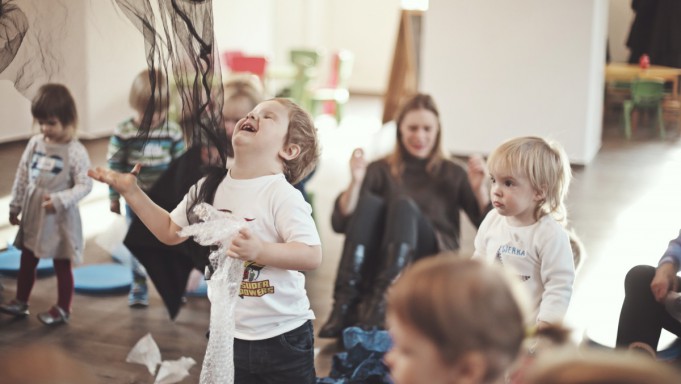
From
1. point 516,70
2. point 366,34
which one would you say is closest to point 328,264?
point 516,70

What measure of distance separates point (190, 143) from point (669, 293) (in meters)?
1.43

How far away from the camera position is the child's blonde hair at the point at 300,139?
7.37 ft

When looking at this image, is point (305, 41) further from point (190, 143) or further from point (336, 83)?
point (190, 143)

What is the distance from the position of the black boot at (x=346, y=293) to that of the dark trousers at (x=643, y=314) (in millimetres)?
1267

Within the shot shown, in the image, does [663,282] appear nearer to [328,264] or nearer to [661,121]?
[328,264]

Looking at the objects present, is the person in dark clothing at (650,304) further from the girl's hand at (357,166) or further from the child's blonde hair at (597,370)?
the child's blonde hair at (597,370)

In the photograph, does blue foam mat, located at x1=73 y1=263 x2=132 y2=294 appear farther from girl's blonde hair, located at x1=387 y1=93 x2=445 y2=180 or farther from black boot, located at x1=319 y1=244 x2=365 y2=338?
girl's blonde hair, located at x1=387 y1=93 x2=445 y2=180

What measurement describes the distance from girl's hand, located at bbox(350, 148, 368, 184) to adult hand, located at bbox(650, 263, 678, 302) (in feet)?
4.13

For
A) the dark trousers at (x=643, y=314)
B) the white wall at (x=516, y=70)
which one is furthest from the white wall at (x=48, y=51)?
the white wall at (x=516, y=70)

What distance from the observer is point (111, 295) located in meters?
4.17

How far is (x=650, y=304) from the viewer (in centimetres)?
269

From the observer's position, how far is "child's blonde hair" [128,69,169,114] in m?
2.27

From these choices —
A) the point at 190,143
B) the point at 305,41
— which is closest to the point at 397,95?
the point at 305,41

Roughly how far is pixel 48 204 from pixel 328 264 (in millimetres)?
1672
